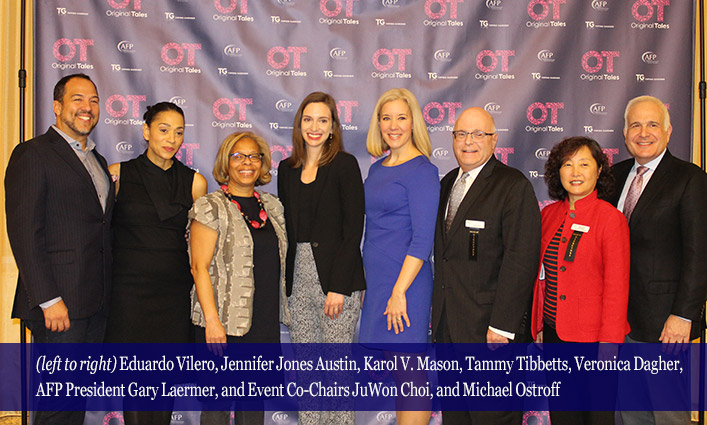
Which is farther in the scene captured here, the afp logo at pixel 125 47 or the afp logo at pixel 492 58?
the afp logo at pixel 492 58

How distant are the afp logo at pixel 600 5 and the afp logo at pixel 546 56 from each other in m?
0.43

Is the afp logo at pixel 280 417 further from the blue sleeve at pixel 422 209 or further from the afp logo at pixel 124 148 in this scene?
the afp logo at pixel 124 148

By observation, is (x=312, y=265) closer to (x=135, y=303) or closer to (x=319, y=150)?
(x=319, y=150)

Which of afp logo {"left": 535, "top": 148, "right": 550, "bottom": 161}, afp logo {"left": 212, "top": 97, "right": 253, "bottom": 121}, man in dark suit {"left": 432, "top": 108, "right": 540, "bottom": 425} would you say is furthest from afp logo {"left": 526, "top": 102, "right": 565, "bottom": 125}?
afp logo {"left": 212, "top": 97, "right": 253, "bottom": 121}

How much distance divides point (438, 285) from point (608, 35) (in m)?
2.24

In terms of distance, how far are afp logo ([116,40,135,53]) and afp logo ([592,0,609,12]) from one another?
120 inches

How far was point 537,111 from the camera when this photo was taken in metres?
3.47

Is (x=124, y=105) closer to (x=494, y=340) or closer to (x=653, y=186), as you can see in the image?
(x=494, y=340)

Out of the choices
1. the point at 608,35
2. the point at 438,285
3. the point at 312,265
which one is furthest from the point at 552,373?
the point at 608,35

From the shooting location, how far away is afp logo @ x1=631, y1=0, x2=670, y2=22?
348 centimetres

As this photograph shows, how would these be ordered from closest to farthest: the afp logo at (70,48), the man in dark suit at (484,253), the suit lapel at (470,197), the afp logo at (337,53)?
the man in dark suit at (484,253)
the suit lapel at (470,197)
the afp logo at (70,48)
the afp logo at (337,53)

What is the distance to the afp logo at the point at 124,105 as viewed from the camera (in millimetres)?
3354

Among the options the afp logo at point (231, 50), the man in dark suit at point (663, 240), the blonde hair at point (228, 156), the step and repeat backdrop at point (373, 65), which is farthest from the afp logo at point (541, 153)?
the afp logo at point (231, 50)

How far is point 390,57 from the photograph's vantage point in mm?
3443
